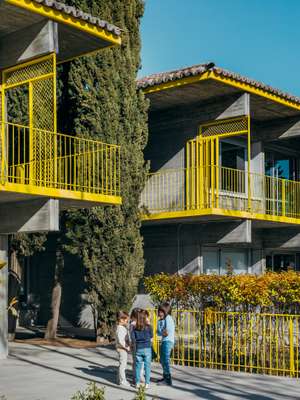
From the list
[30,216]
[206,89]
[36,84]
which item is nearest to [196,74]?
[206,89]

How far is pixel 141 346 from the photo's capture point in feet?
41.4

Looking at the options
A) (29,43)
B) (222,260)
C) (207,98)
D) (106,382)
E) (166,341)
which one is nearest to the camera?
(166,341)

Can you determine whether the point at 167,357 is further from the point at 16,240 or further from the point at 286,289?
the point at 16,240

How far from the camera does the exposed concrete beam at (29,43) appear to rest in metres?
15.8

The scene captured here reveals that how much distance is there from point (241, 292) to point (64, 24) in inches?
268

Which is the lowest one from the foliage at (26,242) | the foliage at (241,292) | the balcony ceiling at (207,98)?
the foliage at (241,292)

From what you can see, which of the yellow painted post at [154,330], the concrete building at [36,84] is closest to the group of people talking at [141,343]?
the yellow painted post at [154,330]

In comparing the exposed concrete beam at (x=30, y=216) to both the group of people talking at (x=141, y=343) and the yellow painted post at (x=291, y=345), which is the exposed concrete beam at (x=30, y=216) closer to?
the group of people talking at (x=141, y=343)

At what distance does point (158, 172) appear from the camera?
23.5 metres

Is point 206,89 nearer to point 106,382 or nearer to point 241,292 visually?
point 241,292

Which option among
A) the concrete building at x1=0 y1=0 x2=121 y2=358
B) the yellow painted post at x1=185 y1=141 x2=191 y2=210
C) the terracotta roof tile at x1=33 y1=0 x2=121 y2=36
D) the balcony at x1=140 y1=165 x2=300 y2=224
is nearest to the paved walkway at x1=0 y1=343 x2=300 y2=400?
the concrete building at x1=0 y1=0 x2=121 y2=358

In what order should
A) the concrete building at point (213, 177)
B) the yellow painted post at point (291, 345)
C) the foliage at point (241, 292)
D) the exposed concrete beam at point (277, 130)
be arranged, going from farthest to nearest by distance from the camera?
the exposed concrete beam at point (277, 130)
the concrete building at point (213, 177)
the foliage at point (241, 292)
the yellow painted post at point (291, 345)

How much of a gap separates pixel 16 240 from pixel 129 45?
20.6ft

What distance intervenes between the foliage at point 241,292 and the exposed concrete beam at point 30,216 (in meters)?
3.04
